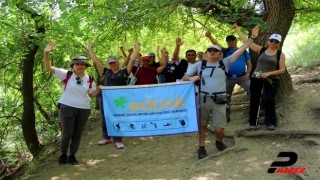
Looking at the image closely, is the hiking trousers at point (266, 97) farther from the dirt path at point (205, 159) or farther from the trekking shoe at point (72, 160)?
the trekking shoe at point (72, 160)

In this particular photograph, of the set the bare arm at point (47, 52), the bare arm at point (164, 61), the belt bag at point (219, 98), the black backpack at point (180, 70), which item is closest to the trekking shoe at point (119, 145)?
the bare arm at point (164, 61)

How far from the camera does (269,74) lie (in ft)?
21.4

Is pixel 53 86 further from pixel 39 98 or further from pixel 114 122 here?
pixel 114 122

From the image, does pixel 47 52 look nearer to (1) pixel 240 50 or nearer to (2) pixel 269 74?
(1) pixel 240 50

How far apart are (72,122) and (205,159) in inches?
98.0

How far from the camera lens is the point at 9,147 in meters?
9.21

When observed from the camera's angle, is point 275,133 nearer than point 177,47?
Yes

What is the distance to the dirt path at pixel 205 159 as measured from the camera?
553cm

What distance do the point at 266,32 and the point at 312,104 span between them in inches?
78.5

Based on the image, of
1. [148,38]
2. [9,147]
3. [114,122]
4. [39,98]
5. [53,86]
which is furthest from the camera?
[148,38]

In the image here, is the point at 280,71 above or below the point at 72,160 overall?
above

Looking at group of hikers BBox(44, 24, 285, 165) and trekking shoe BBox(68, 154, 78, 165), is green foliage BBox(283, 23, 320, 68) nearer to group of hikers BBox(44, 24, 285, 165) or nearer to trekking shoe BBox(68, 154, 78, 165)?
group of hikers BBox(44, 24, 285, 165)

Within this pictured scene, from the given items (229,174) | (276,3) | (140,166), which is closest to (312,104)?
(276,3)

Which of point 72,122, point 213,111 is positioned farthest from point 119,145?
point 213,111
